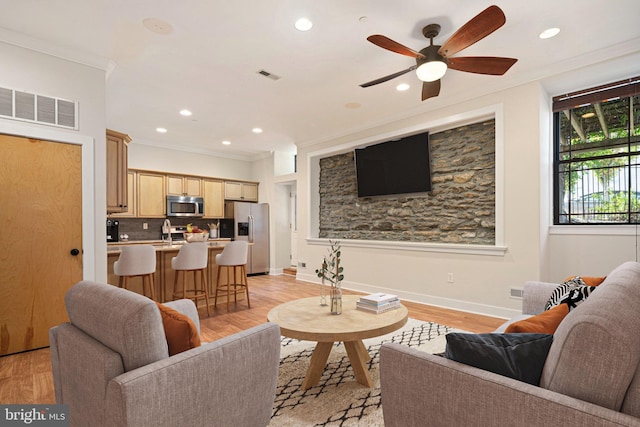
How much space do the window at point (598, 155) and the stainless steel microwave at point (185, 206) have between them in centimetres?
613

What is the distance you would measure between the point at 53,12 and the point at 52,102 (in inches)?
32.2

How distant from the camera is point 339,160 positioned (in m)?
6.16

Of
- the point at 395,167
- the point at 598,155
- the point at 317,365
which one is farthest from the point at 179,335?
the point at 598,155

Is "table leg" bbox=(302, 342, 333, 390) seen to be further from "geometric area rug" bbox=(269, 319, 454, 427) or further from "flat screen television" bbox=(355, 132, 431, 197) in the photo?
"flat screen television" bbox=(355, 132, 431, 197)

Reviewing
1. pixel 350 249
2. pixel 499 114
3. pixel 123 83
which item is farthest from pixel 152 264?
pixel 499 114

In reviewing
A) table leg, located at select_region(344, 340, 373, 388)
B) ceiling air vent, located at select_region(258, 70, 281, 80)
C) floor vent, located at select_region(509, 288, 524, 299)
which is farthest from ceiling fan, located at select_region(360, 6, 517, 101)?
floor vent, located at select_region(509, 288, 524, 299)

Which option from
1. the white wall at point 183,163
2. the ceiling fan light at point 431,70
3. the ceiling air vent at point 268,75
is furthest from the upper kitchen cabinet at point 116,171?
the ceiling fan light at point 431,70

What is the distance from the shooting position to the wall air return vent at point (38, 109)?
2.79 m

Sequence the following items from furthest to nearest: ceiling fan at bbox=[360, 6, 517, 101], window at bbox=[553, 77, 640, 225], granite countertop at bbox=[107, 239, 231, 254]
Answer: granite countertop at bbox=[107, 239, 231, 254], window at bbox=[553, 77, 640, 225], ceiling fan at bbox=[360, 6, 517, 101]

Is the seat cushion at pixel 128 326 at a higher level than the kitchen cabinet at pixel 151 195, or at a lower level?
lower

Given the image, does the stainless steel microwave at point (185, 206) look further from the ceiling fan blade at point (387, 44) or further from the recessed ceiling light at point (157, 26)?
the ceiling fan blade at point (387, 44)

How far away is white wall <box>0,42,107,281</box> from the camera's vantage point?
9.42 feet

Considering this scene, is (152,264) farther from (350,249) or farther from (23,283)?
(350,249)

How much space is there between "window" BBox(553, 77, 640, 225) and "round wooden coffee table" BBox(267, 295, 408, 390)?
278cm
